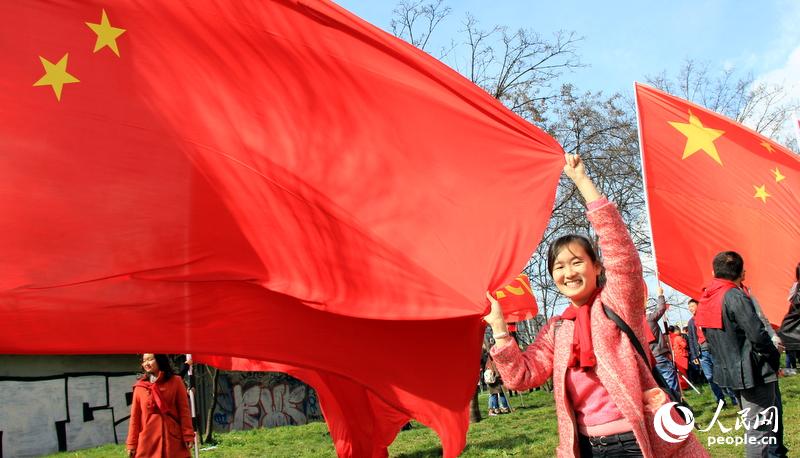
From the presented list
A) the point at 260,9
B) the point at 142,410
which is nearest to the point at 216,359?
the point at 142,410

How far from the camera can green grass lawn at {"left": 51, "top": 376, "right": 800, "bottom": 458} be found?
9578 millimetres

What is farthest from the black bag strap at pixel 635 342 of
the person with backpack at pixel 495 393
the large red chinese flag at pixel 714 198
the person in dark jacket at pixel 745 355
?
the person with backpack at pixel 495 393

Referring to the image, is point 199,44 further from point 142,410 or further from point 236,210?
point 142,410

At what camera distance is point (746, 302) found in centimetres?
605

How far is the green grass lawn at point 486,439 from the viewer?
9.58 metres

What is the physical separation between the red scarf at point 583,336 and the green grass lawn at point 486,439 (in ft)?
16.5

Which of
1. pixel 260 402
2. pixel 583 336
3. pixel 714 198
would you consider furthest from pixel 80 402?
pixel 583 336

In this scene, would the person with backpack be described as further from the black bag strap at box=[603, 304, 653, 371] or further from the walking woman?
the black bag strap at box=[603, 304, 653, 371]

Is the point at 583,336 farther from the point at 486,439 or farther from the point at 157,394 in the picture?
the point at 486,439

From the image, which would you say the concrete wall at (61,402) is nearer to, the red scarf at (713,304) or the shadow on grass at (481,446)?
the shadow on grass at (481,446)

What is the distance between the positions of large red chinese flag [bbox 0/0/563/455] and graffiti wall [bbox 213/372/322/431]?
659 inches

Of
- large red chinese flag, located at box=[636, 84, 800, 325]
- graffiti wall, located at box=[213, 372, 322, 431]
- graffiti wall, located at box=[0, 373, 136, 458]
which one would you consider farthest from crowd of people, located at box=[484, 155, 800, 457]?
graffiti wall, located at box=[213, 372, 322, 431]

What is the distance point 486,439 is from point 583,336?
28.0 ft

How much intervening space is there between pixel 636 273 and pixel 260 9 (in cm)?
267
